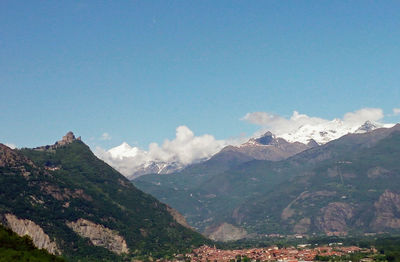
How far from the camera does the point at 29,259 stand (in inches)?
7849

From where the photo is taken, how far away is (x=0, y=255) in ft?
634

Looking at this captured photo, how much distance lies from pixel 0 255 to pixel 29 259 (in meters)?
10.4
